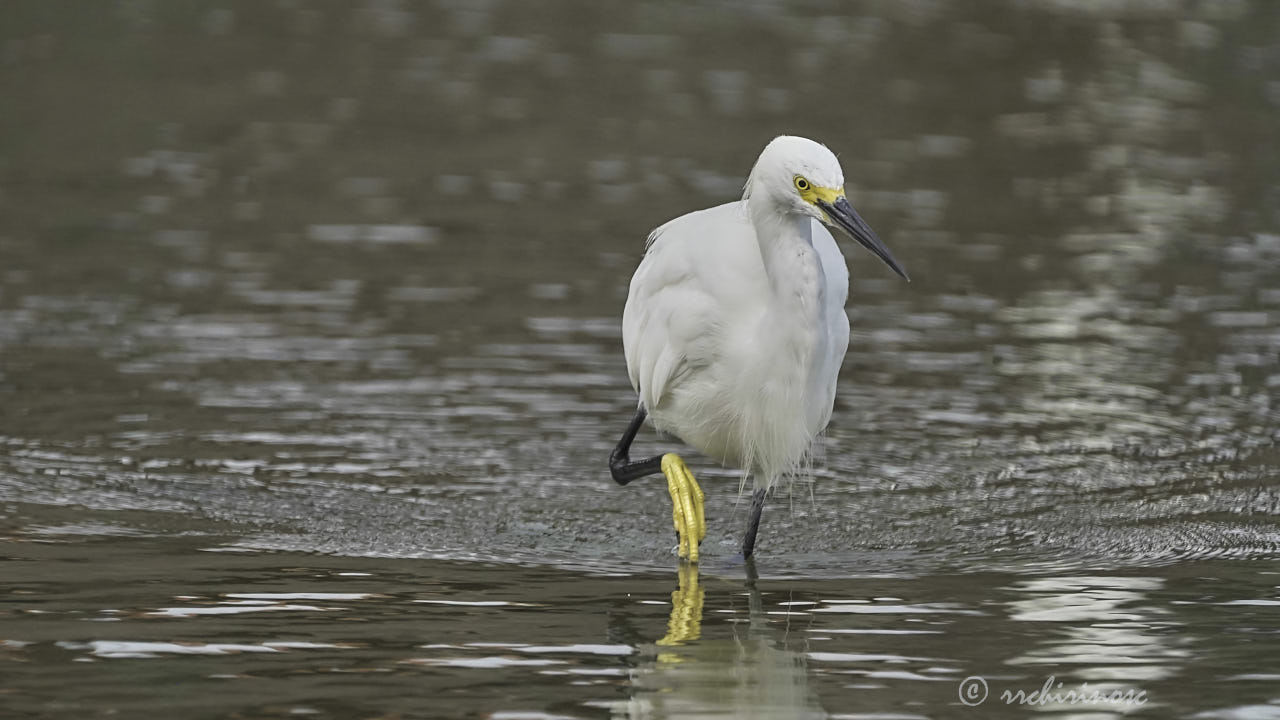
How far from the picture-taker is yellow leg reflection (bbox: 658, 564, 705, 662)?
7645 mm

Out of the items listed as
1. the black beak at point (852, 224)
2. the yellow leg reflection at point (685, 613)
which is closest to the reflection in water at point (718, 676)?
the yellow leg reflection at point (685, 613)

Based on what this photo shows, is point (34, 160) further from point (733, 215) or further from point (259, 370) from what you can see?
point (733, 215)

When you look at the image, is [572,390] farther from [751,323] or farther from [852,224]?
[852,224]

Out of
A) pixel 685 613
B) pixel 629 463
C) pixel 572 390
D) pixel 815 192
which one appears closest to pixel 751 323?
pixel 815 192

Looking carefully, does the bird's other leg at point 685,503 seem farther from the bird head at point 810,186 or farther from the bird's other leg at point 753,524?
the bird head at point 810,186

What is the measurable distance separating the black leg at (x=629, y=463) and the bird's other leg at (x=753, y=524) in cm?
62

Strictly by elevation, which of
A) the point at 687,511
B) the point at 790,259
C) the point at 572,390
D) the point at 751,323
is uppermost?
the point at 790,259

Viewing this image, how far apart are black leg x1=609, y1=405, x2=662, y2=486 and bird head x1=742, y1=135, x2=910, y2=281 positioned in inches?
72.7

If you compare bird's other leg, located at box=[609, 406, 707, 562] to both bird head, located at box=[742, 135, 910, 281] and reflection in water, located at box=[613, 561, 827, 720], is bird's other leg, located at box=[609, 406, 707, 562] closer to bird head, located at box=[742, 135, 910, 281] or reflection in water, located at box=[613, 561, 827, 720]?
reflection in water, located at box=[613, 561, 827, 720]

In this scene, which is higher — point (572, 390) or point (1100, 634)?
point (1100, 634)

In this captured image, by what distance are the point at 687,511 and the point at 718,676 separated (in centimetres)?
194

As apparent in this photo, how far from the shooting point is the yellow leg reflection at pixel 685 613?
764 centimetres

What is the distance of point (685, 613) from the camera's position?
811 cm

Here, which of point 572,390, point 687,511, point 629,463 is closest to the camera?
point 687,511
